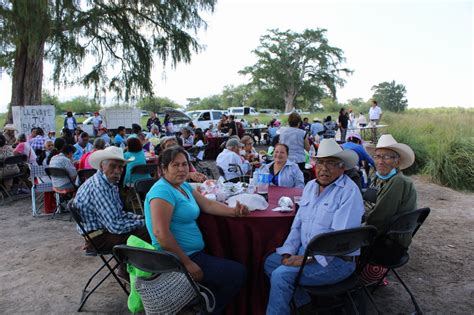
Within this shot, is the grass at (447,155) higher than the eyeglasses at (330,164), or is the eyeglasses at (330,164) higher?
the eyeglasses at (330,164)

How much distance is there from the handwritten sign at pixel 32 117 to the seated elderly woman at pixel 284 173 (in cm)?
1028

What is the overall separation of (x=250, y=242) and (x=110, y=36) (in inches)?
451

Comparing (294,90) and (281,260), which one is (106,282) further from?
(294,90)

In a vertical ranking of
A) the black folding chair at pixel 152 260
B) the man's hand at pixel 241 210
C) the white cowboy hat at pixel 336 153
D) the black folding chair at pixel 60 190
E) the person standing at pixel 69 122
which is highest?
the white cowboy hat at pixel 336 153

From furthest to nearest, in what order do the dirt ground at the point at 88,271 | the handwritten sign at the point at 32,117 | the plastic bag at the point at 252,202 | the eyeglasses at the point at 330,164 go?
the handwritten sign at the point at 32,117 < the dirt ground at the point at 88,271 < the plastic bag at the point at 252,202 < the eyeglasses at the point at 330,164

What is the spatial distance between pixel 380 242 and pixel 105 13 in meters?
11.7

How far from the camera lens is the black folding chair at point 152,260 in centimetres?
227

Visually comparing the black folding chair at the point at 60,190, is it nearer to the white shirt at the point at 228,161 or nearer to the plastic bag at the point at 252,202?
the white shirt at the point at 228,161

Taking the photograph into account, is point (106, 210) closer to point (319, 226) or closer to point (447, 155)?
point (319, 226)

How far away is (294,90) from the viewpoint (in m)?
51.7

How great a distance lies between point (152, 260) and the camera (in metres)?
2.33

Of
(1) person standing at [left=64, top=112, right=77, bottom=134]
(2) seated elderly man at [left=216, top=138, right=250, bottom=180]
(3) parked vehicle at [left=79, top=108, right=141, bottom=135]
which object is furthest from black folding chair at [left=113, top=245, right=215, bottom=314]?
(3) parked vehicle at [left=79, top=108, right=141, bottom=135]

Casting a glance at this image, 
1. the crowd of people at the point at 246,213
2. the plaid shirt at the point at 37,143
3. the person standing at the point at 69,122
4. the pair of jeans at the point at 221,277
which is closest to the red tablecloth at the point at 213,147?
the person standing at the point at 69,122

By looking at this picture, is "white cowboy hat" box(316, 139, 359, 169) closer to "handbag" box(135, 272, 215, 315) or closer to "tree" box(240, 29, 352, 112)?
"handbag" box(135, 272, 215, 315)
